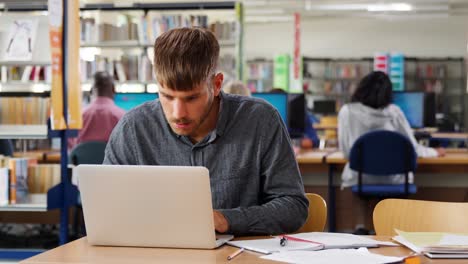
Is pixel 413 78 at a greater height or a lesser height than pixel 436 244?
greater

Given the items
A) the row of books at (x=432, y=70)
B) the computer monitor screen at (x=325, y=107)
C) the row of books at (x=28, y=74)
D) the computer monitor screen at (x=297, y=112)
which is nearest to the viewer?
the computer monitor screen at (x=297, y=112)

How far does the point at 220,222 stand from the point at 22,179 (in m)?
3.15

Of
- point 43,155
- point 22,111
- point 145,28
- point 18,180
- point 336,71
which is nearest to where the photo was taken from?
point 18,180

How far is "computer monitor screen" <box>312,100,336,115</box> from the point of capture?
15.1 m

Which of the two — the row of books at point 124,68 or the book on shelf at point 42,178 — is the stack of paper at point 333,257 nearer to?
the book on shelf at point 42,178

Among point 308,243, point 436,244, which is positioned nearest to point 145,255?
point 308,243

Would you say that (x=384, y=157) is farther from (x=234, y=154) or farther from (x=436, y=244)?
(x=436, y=244)

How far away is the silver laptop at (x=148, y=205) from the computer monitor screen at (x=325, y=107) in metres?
13.3

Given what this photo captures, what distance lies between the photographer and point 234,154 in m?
2.19

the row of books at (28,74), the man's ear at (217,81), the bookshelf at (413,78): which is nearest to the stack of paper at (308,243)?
the man's ear at (217,81)

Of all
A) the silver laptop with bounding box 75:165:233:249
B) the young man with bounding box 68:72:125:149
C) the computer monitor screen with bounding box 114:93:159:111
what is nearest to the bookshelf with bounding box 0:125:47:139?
the young man with bounding box 68:72:125:149

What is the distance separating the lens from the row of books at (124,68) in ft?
27.7

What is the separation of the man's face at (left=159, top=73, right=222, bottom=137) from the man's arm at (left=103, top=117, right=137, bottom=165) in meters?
0.19

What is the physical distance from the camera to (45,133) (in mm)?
4734
